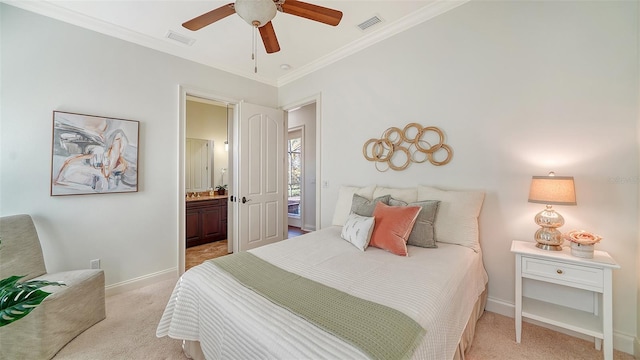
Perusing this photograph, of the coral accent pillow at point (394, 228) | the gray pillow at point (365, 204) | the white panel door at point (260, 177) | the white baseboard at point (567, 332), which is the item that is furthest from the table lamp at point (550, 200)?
the white panel door at point (260, 177)

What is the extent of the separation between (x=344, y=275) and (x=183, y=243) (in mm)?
2441

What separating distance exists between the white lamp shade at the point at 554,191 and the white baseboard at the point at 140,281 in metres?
3.74

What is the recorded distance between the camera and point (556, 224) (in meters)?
1.77

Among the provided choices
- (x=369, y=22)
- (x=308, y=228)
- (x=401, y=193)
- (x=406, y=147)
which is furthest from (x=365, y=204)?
(x=308, y=228)

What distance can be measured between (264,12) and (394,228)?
183 cm

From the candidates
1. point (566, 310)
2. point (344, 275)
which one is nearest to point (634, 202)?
point (566, 310)

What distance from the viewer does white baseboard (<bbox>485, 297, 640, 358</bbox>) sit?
1.66 m

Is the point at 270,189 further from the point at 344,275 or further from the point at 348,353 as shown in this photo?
the point at 348,353

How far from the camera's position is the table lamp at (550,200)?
1658 millimetres

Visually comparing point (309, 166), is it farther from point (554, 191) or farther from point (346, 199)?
point (554, 191)

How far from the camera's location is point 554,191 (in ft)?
5.53

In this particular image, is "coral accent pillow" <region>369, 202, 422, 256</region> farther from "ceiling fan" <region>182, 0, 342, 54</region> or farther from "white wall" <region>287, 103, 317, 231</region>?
"white wall" <region>287, 103, 317, 231</region>

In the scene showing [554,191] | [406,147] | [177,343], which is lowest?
[177,343]

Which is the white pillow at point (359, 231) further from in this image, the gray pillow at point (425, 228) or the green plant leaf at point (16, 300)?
the green plant leaf at point (16, 300)
